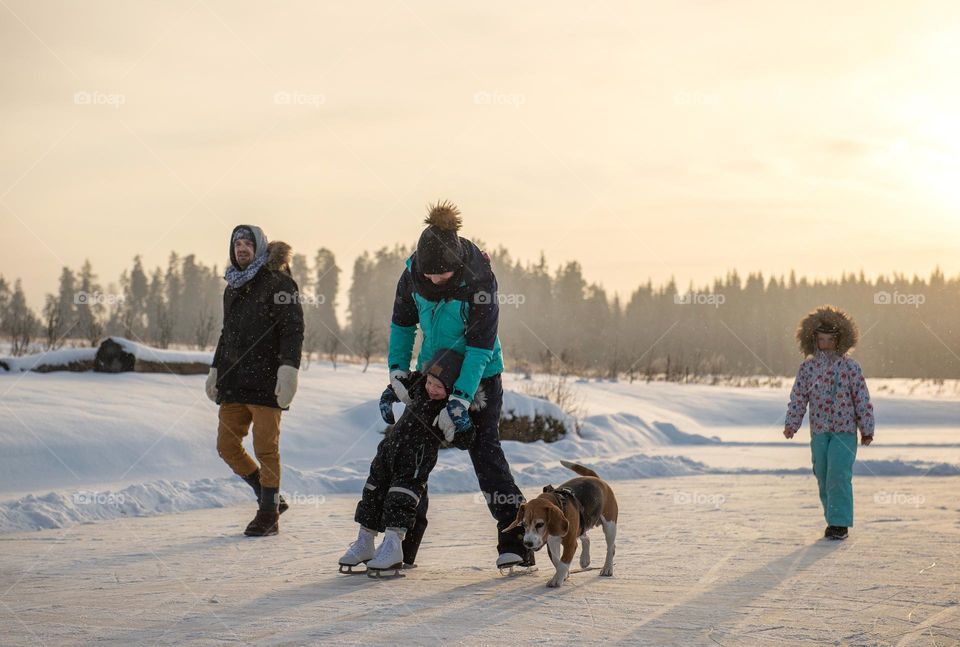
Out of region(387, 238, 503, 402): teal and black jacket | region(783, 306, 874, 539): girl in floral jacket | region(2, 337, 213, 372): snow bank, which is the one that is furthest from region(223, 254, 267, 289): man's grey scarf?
region(2, 337, 213, 372): snow bank

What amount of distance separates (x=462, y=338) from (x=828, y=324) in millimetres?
4037

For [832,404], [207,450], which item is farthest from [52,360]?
[832,404]

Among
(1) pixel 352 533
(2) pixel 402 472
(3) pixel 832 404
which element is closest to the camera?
(2) pixel 402 472

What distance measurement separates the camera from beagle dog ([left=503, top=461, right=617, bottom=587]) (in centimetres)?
509

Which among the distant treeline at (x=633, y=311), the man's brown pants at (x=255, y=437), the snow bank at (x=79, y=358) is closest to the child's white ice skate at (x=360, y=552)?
the man's brown pants at (x=255, y=437)

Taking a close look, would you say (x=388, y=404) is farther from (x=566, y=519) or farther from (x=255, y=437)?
(x=255, y=437)

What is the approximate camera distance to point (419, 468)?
17.6ft

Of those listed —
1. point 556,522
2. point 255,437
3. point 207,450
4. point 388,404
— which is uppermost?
point 388,404

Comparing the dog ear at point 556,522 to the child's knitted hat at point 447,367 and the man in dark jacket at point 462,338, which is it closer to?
the man in dark jacket at point 462,338

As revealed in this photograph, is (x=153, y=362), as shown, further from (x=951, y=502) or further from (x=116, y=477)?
(x=951, y=502)

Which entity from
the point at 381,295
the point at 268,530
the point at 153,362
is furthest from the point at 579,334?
the point at 268,530

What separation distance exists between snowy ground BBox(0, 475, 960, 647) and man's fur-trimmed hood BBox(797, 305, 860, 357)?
1.52m

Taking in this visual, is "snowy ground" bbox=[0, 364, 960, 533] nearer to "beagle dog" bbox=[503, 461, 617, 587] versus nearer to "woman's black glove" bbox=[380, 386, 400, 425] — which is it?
"woman's black glove" bbox=[380, 386, 400, 425]

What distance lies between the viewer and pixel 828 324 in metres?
8.16
